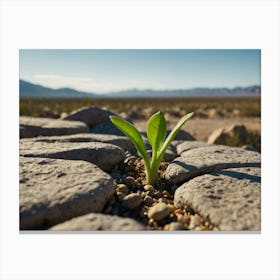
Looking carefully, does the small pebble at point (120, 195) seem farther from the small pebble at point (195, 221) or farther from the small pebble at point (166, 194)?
the small pebble at point (195, 221)

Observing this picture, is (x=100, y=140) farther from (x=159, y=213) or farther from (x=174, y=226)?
(x=174, y=226)

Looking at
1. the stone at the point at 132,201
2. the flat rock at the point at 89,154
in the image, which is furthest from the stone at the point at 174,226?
the flat rock at the point at 89,154

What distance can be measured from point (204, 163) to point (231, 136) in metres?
3.62

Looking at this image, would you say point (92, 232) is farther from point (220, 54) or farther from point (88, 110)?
point (88, 110)

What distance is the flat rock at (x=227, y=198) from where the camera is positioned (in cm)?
176

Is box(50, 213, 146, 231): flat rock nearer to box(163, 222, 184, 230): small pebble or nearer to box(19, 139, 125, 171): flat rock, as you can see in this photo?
box(163, 222, 184, 230): small pebble

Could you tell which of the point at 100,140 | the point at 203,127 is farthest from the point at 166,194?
the point at 203,127

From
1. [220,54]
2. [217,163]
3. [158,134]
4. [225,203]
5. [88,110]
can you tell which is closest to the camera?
[225,203]

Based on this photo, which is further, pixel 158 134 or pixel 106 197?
pixel 158 134

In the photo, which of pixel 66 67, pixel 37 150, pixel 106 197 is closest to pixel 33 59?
pixel 66 67

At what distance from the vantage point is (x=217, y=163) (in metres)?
2.60

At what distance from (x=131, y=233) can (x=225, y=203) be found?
0.64 meters

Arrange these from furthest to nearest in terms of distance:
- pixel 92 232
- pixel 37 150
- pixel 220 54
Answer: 1. pixel 220 54
2. pixel 37 150
3. pixel 92 232

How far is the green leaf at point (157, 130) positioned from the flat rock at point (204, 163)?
254 millimetres
